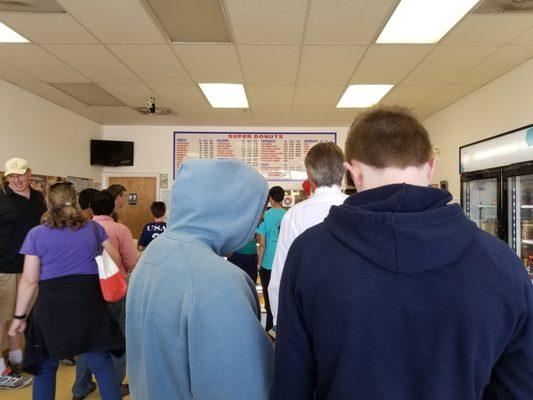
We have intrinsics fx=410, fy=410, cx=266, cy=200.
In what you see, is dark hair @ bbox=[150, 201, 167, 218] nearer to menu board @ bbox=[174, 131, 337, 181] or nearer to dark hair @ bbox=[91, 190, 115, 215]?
dark hair @ bbox=[91, 190, 115, 215]

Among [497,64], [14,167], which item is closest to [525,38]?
[497,64]

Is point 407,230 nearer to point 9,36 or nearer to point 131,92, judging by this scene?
point 9,36

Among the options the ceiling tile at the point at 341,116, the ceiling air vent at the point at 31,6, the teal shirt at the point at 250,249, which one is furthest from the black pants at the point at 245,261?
the ceiling air vent at the point at 31,6

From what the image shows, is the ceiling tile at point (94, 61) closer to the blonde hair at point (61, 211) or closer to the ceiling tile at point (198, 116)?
the ceiling tile at point (198, 116)

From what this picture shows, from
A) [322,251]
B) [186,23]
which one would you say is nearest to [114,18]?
[186,23]

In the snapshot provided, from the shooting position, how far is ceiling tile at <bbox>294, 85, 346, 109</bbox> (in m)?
4.33

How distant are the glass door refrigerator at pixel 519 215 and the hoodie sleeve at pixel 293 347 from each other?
322 centimetres

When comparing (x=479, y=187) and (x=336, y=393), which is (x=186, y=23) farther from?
(x=479, y=187)

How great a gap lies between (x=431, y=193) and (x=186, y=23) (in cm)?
265

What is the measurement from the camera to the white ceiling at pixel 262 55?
2.74 metres

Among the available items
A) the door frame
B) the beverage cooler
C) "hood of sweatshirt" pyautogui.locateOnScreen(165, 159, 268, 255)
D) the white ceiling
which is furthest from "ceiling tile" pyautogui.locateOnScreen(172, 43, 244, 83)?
the door frame

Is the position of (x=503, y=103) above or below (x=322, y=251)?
above

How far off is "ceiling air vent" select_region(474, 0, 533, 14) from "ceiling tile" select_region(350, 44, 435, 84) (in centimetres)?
59

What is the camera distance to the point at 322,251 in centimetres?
74
